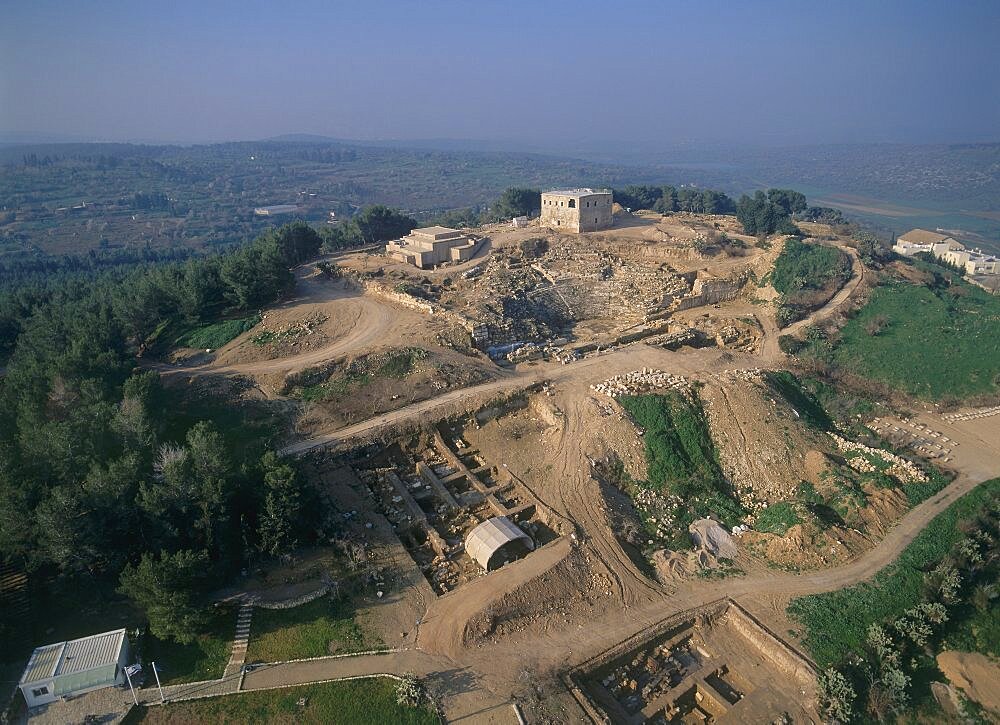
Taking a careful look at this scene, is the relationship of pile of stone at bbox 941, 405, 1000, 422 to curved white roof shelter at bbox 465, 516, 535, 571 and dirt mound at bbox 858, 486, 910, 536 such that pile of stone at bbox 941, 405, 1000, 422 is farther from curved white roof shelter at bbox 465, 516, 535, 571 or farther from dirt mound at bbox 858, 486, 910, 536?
curved white roof shelter at bbox 465, 516, 535, 571

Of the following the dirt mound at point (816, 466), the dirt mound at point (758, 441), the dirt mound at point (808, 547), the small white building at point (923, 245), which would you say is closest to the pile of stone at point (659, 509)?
the dirt mound at point (808, 547)

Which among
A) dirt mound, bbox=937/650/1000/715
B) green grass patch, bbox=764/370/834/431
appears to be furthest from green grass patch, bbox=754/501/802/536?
green grass patch, bbox=764/370/834/431

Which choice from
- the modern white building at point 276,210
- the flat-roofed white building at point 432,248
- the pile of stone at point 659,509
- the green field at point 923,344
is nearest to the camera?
the pile of stone at point 659,509

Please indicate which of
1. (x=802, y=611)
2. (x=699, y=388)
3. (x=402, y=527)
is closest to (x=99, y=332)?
(x=402, y=527)

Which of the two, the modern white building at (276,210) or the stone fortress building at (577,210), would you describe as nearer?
the stone fortress building at (577,210)

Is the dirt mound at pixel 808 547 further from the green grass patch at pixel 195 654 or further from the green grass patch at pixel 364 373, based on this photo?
the green grass patch at pixel 195 654

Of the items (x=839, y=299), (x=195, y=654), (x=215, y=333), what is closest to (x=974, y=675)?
(x=195, y=654)
